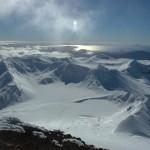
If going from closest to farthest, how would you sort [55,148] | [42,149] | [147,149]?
[42,149] → [55,148] → [147,149]

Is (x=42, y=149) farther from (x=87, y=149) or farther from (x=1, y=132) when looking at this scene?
(x=1, y=132)

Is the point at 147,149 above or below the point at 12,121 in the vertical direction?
below

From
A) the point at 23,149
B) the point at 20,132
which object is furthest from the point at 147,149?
the point at 23,149

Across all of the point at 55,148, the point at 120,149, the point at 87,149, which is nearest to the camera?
the point at 55,148

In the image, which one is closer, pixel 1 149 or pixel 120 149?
pixel 1 149

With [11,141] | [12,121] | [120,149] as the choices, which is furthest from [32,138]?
[120,149]

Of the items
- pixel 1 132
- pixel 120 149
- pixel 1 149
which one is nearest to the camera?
pixel 1 149

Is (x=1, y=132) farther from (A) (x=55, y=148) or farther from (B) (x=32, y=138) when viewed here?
(A) (x=55, y=148)

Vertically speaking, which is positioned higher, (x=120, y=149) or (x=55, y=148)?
(x=55, y=148)

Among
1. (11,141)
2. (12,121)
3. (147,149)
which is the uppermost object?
(11,141)
